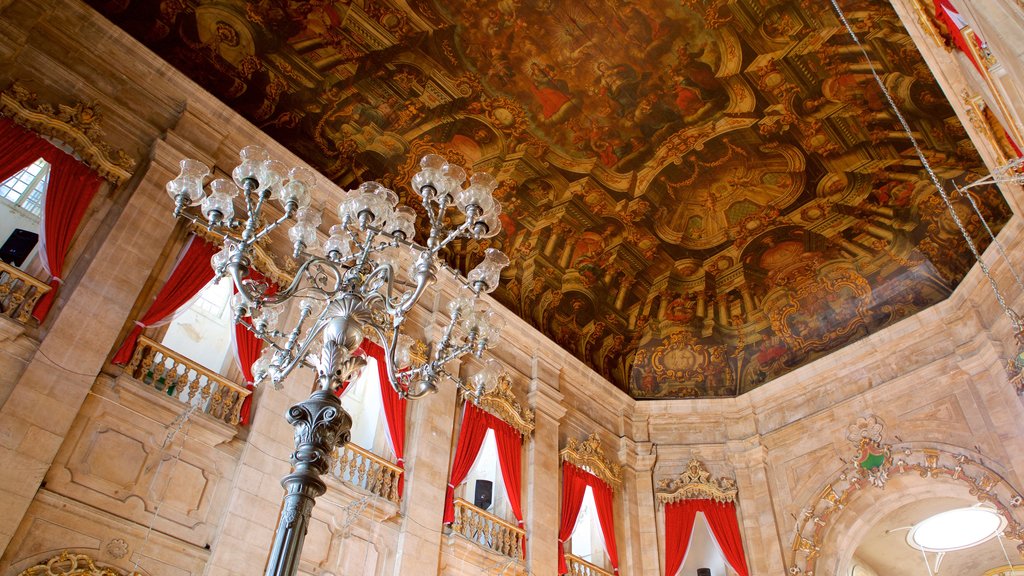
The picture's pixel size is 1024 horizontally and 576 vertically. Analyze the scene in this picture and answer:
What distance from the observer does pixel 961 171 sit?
486 inches

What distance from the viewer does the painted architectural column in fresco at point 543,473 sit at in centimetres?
1169

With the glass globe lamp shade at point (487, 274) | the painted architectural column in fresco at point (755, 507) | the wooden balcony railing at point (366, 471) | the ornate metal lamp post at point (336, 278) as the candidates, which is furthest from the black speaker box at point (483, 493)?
the glass globe lamp shade at point (487, 274)

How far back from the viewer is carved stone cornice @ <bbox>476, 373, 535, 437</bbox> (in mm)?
12320

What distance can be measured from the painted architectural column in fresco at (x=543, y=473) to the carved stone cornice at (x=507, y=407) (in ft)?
0.85

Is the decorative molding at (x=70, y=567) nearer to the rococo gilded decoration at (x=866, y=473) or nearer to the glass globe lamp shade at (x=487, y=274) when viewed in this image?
the glass globe lamp shade at (x=487, y=274)

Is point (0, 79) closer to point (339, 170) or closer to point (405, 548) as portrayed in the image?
point (339, 170)

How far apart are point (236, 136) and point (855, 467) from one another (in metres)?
10.9

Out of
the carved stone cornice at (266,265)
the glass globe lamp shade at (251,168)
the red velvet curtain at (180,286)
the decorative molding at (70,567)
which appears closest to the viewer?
the glass globe lamp shade at (251,168)

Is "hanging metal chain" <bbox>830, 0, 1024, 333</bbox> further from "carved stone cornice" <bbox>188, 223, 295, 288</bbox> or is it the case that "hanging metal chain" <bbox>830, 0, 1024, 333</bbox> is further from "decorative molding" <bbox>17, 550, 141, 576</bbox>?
"decorative molding" <bbox>17, 550, 141, 576</bbox>

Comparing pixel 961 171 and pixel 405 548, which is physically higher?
pixel 961 171

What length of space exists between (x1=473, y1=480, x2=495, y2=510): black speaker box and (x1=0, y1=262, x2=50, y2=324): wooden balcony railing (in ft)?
21.5

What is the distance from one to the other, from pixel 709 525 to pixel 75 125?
444 inches

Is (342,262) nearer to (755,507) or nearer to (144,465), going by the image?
(144,465)

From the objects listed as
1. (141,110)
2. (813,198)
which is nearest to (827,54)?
(813,198)
